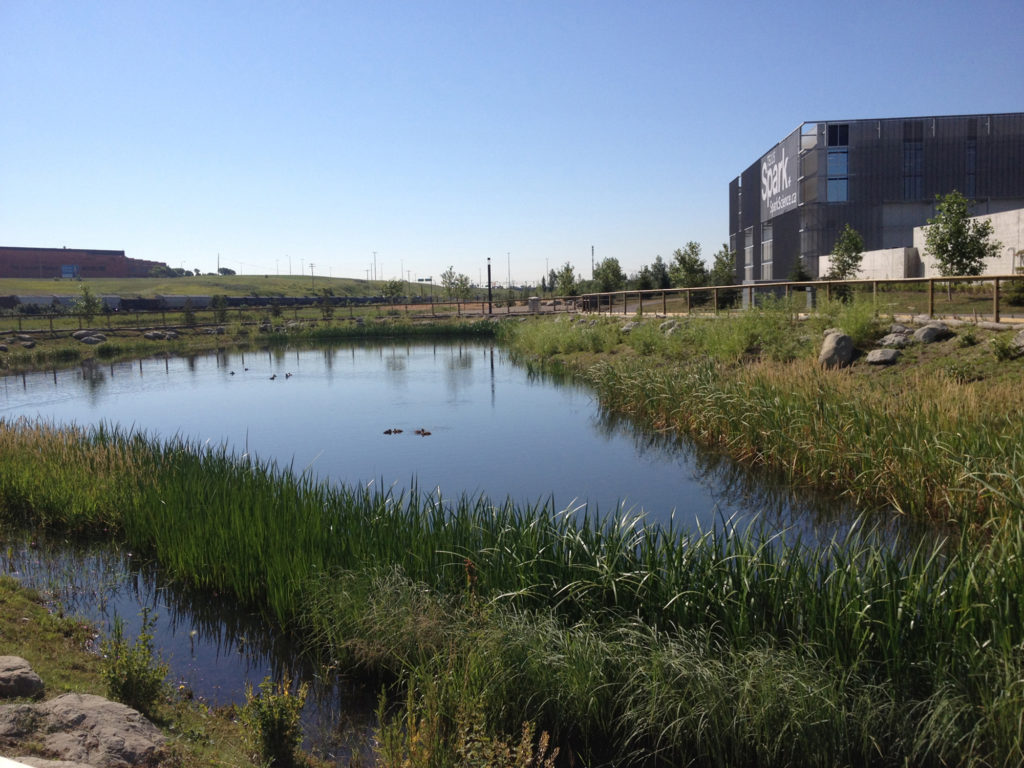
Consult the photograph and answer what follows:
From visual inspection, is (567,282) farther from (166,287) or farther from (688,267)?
(166,287)

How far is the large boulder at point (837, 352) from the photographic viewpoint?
1602 cm

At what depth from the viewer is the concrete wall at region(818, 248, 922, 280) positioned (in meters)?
36.0

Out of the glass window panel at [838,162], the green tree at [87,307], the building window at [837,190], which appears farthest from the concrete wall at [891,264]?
the green tree at [87,307]

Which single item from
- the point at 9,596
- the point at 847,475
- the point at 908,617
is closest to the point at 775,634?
the point at 908,617

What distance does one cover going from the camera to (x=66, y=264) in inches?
4744

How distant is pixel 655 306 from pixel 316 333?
25.0 m

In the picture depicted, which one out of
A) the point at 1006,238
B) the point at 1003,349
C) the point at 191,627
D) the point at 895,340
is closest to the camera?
the point at 191,627

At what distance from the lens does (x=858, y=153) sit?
5319cm

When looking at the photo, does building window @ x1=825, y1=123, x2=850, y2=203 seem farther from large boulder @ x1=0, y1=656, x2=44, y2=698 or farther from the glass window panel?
large boulder @ x1=0, y1=656, x2=44, y2=698

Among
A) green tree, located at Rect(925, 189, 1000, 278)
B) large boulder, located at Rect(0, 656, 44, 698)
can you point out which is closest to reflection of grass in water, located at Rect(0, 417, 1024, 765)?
large boulder, located at Rect(0, 656, 44, 698)

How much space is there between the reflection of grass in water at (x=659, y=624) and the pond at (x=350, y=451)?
599mm

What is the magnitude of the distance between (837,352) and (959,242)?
1589 cm

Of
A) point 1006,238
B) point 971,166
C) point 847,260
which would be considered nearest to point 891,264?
point 847,260

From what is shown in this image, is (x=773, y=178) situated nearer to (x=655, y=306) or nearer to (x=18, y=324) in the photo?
(x=655, y=306)
